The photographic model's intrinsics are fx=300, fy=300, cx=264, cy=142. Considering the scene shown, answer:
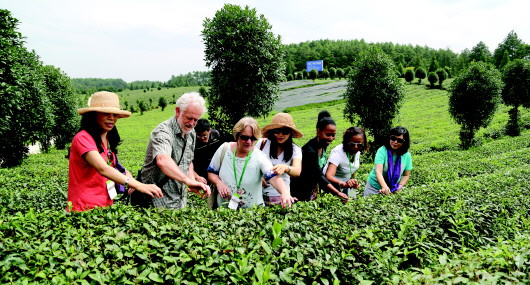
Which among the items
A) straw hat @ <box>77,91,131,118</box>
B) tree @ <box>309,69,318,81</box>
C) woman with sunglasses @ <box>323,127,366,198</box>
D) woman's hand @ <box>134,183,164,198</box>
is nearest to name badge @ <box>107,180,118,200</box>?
woman's hand @ <box>134,183,164,198</box>

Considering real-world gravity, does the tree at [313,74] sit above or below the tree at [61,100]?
above

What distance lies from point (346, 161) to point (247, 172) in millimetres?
1898

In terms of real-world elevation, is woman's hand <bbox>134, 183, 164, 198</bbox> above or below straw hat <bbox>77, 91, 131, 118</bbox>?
below

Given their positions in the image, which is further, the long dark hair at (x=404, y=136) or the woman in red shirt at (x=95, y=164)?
the long dark hair at (x=404, y=136)

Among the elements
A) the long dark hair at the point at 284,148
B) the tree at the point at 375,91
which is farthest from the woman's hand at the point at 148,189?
the tree at the point at 375,91

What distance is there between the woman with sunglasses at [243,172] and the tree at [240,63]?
678 cm

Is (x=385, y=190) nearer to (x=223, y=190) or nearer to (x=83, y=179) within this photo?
(x=223, y=190)

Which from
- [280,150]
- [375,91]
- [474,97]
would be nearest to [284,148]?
[280,150]

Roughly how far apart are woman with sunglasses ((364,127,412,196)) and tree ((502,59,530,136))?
21.5 m

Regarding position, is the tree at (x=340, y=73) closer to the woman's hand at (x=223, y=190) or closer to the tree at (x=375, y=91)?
the tree at (x=375, y=91)

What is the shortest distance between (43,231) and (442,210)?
4.18 m

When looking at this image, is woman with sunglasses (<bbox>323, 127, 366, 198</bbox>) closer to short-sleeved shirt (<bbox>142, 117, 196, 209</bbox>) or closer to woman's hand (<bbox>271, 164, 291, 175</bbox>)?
woman's hand (<bbox>271, 164, 291, 175</bbox>)

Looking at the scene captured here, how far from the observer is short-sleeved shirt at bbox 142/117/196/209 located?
126 inches

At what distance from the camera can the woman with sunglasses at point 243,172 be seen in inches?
136
